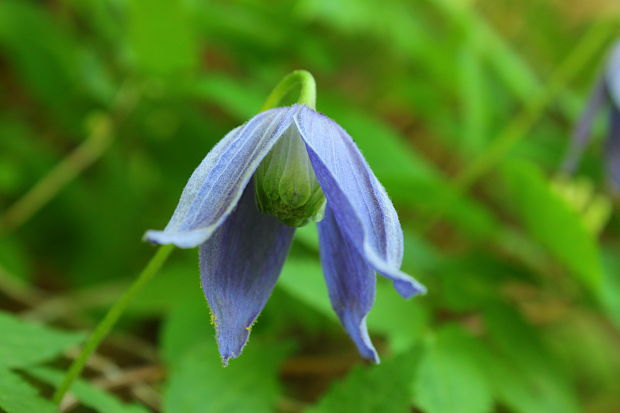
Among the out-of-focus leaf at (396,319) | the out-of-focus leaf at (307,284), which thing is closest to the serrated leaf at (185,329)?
the out-of-focus leaf at (307,284)

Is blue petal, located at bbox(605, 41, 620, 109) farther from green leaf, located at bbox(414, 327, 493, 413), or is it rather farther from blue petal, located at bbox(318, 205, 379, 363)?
blue petal, located at bbox(318, 205, 379, 363)

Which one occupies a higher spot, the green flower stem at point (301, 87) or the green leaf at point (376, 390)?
the green flower stem at point (301, 87)

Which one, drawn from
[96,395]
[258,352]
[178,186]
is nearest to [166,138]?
[178,186]

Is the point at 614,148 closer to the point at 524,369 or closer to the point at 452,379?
the point at 524,369

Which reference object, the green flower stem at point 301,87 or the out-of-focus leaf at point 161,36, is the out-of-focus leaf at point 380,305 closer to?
the green flower stem at point 301,87

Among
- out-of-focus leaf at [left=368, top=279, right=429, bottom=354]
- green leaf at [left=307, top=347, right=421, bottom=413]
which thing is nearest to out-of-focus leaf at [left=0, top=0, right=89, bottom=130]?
out-of-focus leaf at [left=368, top=279, right=429, bottom=354]

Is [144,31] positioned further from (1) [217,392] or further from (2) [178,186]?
(1) [217,392]
